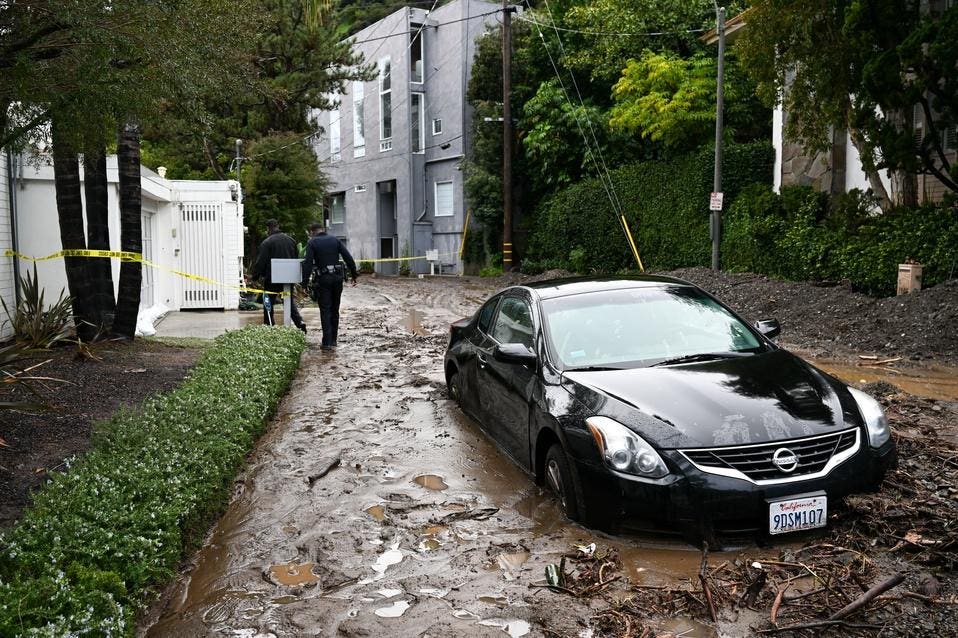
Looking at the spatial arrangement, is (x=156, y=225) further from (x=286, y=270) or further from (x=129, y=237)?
(x=129, y=237)

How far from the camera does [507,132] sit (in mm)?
33000


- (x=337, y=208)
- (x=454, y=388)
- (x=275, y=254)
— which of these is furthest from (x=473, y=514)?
(x=337, y=208)

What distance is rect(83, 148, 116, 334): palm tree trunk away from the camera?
→ 11405 mm


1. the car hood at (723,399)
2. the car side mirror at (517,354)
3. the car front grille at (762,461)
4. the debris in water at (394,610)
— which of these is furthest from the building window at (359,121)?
the debris in water at (394,610)

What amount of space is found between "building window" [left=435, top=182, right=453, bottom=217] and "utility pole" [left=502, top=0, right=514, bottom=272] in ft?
18.6

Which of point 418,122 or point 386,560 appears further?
point 418,122

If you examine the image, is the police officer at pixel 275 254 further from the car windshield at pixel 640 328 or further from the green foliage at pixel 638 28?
the green foliage at pixel 638 28

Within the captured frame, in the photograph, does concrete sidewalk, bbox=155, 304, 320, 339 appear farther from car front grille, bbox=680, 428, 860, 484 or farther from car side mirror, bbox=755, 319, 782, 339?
car front grille, bbox=680, 428, 860, 484

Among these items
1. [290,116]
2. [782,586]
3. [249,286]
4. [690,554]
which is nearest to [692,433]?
[690,554]

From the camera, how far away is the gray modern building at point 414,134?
3797 centimetres

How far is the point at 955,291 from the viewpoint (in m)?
13.0

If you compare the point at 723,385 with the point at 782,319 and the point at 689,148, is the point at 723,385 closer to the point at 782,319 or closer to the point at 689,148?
the point at 782,319

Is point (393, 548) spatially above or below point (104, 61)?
below

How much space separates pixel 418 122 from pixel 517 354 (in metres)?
36.3
